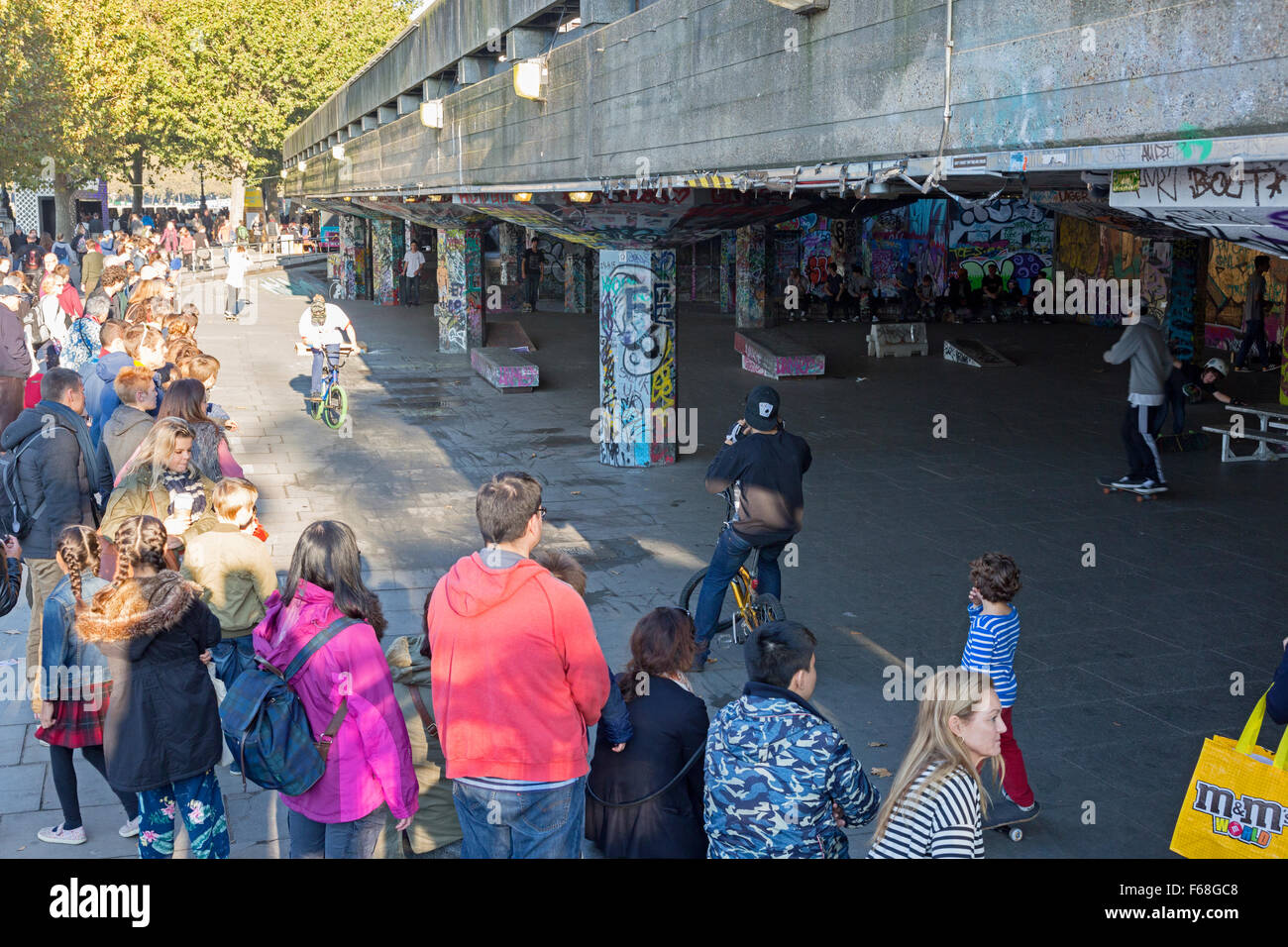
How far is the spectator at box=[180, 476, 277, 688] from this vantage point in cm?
589

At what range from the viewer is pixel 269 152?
60.1 meters

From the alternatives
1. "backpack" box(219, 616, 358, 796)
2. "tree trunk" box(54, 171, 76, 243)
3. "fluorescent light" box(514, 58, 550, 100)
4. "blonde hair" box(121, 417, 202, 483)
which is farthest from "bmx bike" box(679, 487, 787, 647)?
"tree trunk" box(54, 171, 76, 243)

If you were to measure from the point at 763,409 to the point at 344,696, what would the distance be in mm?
3688

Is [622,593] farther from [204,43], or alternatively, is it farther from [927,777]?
[204,43]

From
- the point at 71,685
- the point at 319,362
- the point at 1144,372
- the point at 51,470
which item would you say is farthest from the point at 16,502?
the point at 1144,372

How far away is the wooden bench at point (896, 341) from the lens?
2397cm

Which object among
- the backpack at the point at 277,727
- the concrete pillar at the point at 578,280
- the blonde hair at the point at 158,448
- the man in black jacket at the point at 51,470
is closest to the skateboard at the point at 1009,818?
the backpack at the point at 277,727

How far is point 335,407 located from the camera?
649 inches

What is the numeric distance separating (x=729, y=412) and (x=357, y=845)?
45.6ft

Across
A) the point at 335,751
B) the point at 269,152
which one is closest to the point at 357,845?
the point at 335,751

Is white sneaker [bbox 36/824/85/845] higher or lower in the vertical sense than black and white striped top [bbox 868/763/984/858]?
lower

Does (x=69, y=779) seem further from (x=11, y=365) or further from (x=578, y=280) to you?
(x=578, y=280)

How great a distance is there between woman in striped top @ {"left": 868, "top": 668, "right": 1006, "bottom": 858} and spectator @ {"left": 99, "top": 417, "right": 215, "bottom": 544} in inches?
168

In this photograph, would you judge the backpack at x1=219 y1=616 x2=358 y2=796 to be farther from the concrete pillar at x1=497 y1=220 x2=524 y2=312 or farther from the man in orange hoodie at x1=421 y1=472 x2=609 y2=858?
the concrete pillar at x1=497 y1=220 x2=524 y2=312
